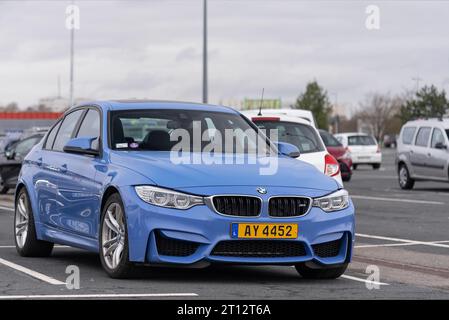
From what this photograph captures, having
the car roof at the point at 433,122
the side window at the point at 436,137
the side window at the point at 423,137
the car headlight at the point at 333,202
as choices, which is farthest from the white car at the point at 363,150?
the car headlight at the point at 333,202

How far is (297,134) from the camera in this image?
1664 cm

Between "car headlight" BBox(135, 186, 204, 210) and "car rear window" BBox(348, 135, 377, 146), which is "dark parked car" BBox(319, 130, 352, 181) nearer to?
"car rear window" BBox(348, 135, 377, 146)

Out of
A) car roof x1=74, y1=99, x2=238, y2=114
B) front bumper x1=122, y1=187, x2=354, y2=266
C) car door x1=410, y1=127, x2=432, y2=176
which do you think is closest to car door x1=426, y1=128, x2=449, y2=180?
car door x1=410, y1=127, x2=432, y2=176

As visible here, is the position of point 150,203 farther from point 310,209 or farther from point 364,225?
point 364,225

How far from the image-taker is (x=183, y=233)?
9.66 metres

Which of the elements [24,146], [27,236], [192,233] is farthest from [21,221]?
[24,146]

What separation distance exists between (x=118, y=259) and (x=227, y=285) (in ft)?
3.00

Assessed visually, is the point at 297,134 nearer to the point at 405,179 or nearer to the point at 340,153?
the point at 405,179

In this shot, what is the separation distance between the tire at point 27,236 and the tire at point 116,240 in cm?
203

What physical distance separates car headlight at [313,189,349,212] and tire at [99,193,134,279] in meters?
1.54

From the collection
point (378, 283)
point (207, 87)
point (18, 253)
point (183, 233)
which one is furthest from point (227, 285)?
point (207, 87)

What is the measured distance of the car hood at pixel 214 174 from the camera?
9789 mm

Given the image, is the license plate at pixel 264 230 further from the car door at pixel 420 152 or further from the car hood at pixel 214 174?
the car door at pixel 420 152
